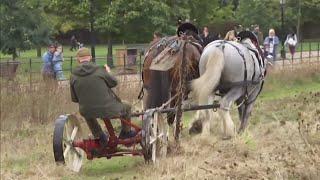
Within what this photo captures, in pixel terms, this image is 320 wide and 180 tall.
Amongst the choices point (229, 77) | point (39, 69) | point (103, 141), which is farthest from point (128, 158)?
point (39, 69)

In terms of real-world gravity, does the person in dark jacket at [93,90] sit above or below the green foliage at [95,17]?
below

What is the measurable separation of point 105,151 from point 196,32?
14.5 feet

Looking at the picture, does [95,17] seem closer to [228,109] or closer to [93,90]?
[228,109]

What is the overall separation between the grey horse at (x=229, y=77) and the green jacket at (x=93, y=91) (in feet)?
8.49

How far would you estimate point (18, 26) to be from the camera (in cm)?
3412

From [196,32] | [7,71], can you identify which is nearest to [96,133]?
[196,32]

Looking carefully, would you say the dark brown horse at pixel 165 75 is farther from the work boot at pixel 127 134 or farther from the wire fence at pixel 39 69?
the work boot at pixel 127 134

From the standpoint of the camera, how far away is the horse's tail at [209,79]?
11.2m

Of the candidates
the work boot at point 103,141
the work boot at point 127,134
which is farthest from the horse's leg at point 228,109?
the work boot at point 103,141

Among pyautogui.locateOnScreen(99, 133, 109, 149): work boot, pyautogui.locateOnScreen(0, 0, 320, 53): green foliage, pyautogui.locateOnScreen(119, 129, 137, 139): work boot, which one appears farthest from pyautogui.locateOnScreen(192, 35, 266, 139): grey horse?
pyautogui.locateOnScreen(0, 0, 320, 53): green foliage

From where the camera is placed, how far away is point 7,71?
15633 millimetres

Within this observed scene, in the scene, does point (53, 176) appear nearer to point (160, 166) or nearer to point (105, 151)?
point (105, 151)

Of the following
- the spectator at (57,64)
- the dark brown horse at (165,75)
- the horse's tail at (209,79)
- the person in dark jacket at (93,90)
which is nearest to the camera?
the person in dark jacket at (93,90)

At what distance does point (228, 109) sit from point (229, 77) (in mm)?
577
